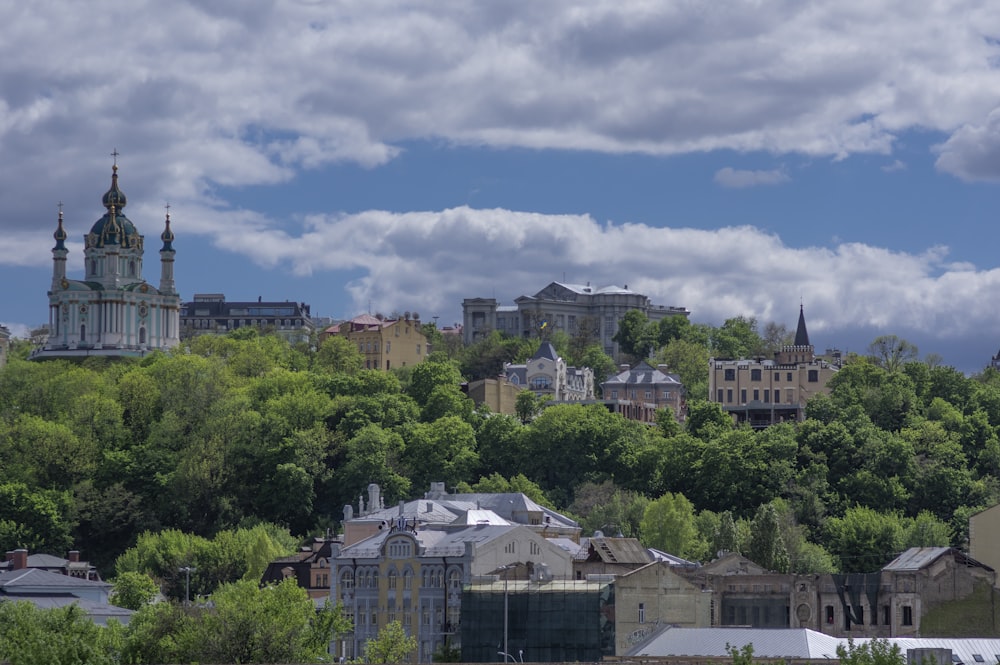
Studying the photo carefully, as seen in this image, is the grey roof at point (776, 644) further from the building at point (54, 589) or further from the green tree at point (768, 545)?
the green tree at point (768, 545)

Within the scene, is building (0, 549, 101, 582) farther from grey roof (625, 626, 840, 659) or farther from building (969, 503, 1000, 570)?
building (969, 503, 1000, 570)

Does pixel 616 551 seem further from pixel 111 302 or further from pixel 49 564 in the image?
pixel 111 302

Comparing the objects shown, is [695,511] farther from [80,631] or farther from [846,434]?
[80,631]

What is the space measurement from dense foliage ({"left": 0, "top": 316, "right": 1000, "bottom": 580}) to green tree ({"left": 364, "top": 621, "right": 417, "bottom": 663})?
110ft

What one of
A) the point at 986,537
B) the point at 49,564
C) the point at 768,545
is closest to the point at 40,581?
the point at 49,564

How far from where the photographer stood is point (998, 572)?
117188mm

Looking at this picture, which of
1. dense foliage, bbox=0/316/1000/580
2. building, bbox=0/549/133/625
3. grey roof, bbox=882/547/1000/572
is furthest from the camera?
dense foliage, bbox=0/316/1000/580

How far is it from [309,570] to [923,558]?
34.9 meters

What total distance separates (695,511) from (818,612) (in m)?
38.0

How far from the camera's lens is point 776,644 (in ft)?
300

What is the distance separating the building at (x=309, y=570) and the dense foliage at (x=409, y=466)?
6.06 m

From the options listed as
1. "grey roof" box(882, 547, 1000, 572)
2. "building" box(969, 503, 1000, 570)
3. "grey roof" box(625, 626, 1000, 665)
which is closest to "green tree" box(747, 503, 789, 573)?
"building" box(969, 503, 1000, 570)

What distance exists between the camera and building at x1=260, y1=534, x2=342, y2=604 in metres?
129

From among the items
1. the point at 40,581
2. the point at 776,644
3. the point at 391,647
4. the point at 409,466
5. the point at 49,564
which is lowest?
the point at 391,647
